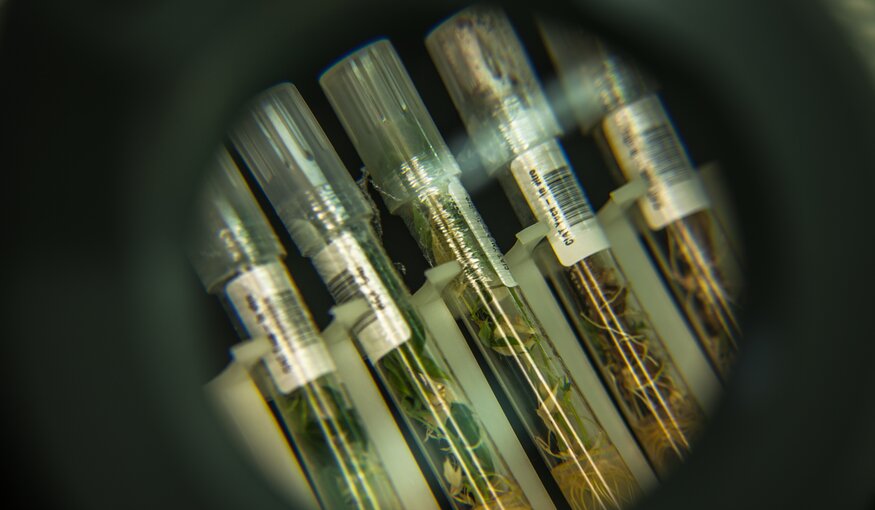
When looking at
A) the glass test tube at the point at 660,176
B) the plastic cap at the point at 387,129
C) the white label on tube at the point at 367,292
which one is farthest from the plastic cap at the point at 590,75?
the white label on tube at the point at 367,292

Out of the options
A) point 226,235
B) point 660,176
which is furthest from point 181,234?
point 660,176

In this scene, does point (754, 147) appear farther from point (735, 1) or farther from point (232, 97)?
point (232, 97)

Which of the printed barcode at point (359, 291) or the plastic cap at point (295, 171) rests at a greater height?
the plastic cap at point (295, 171)

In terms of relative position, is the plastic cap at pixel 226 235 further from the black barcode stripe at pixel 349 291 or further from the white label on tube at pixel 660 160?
the white label on tube at pixel 660 160

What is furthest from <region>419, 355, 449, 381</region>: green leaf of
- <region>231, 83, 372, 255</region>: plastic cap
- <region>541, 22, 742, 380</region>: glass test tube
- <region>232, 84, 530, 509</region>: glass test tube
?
<region>541, 22, 742, 380</region>: glass test tube

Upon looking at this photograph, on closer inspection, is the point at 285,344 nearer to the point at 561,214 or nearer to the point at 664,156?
the point at 561,214

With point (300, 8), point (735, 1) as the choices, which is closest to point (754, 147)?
point (735, 1)
